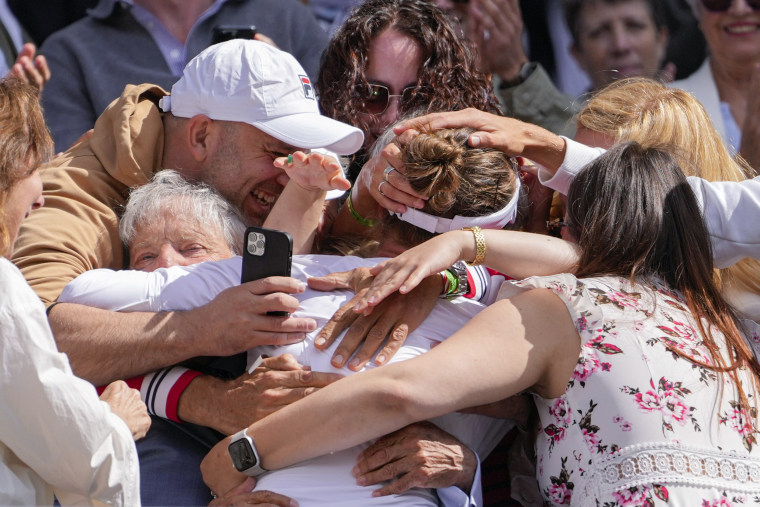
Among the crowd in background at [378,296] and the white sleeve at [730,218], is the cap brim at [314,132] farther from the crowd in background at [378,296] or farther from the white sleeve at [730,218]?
the white sleeve at [730,218]

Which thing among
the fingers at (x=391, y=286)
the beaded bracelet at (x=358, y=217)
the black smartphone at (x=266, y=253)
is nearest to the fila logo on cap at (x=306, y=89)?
the beaded bracelet at (x=358, y=217)

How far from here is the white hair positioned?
2494mm

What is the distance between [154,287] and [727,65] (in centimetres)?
299

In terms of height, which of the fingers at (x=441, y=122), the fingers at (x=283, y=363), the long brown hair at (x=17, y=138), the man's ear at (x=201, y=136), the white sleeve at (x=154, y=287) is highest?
the long brown hair at (x=17, y=138)

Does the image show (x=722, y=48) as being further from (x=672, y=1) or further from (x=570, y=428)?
(x=570, y=428)

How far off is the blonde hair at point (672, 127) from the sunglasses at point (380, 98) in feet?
1.86

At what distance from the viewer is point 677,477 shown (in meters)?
1.77

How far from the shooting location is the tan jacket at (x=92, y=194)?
2455mm

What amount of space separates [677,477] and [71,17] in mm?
3211

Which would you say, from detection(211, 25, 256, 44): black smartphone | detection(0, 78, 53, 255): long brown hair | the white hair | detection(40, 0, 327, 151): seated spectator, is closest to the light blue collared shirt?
detection(40, 0, 327, 151): seated spectator

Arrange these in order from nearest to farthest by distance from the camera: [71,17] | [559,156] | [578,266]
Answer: [578,266] < [559,156] < [71,17]

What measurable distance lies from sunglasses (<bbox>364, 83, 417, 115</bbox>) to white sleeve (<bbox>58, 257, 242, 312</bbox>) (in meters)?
0.99

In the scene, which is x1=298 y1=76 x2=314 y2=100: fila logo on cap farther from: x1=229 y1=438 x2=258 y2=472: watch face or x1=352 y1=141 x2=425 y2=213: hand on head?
x1=229 y1=438 x2=258 y2=472: watch face

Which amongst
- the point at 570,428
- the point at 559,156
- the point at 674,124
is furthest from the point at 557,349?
the point at 674,124
